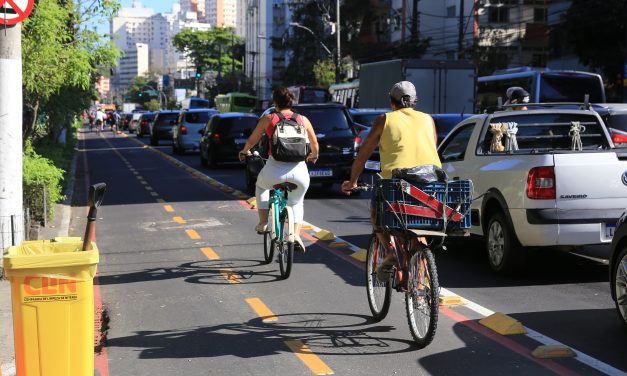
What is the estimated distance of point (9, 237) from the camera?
849 cm

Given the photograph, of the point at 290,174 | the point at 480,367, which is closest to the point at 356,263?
the point at 290,174

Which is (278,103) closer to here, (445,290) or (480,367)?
(445,290)

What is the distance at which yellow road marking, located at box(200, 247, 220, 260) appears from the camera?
1020cm

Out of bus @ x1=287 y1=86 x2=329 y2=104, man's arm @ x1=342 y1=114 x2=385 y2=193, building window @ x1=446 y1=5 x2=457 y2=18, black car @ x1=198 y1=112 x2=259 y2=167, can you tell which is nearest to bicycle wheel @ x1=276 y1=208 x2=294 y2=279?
man's arm @ x1=342 y1=114 x2=385 y2=193

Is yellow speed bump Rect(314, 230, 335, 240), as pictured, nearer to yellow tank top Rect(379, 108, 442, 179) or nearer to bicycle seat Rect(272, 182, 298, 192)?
bicycle seat Rect(272, 182, 298, 192)

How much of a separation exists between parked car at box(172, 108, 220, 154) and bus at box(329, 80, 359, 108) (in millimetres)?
8530

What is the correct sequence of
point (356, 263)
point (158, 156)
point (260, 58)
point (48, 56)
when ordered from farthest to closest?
point (260, 58), point (158, 156), point (48, 56), point (356, 263)

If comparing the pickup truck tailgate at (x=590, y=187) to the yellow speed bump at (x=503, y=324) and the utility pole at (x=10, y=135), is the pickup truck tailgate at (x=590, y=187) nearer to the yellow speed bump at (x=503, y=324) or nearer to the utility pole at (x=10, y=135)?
the yellow speed bump at (x=503, y=324)

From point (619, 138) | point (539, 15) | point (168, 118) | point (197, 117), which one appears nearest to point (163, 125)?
point (168, 118)

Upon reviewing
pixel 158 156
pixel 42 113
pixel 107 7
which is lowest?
pixel 158 156

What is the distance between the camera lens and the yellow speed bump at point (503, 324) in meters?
6.52

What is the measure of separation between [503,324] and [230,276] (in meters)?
3.34

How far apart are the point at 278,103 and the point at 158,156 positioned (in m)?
25.5

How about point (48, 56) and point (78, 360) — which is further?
point (48, 56)
